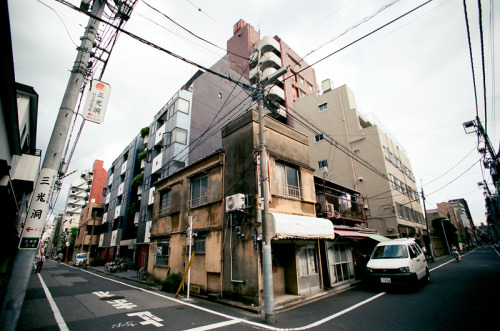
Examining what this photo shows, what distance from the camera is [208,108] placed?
28.6 meters

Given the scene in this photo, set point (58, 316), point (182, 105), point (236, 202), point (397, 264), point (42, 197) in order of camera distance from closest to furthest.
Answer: point (42, 197)
point (58, 316)
point (236, 202)
point (397, 264)
point (182, 105)

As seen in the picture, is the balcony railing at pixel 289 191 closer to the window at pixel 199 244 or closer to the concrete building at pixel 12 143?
the window at pixel 199 244

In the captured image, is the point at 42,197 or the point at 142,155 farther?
the point at 142,155

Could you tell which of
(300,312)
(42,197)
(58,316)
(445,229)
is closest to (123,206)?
(58,316)

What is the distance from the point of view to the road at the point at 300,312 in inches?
262

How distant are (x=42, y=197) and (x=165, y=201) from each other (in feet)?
38.7

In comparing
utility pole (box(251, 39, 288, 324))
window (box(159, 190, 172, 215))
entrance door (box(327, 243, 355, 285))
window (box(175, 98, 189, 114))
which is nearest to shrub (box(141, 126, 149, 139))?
window (box(175, 98, 189, 114))

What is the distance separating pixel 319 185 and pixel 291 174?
4129 mm

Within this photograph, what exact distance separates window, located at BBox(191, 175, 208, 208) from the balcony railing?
456cm

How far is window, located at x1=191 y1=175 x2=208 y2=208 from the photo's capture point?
1331 centimetres

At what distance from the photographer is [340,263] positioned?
45.3ft

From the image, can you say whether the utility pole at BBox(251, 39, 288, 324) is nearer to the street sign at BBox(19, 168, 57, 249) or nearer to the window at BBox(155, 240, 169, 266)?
the street sign at BBox(19, 168, 57, 249)

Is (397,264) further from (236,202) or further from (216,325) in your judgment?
(216,325)

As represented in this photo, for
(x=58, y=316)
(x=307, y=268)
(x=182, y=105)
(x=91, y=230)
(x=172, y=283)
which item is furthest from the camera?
(x=91, y=230)
